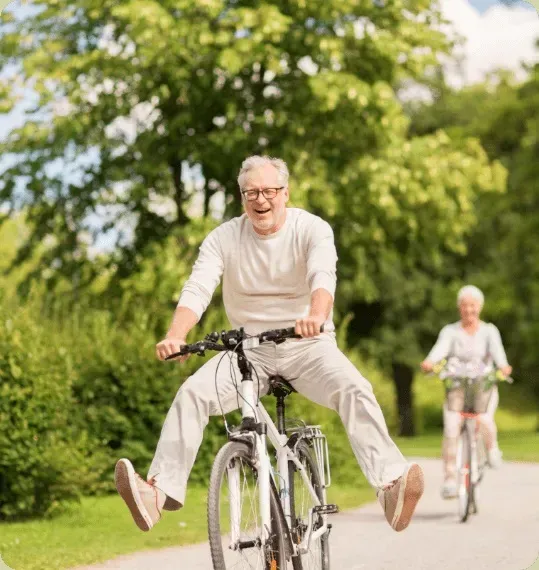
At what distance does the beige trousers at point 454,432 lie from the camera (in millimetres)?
11008

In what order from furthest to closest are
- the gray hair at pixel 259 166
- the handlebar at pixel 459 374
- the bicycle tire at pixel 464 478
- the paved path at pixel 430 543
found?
the handlebar at pixel 459 374 < the bicycle tire at pixel 464 478 < the paved path at pixel 430 543 < the gray hair at pixel 259 166

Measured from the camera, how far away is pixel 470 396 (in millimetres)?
11172

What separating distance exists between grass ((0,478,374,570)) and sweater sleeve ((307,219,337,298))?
2.96 metres

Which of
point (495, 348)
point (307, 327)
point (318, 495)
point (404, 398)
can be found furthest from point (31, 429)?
point (404, 398)

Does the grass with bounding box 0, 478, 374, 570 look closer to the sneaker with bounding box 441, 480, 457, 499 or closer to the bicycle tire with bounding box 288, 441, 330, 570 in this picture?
the sneaker with bounding box 441, 480, 457, 499

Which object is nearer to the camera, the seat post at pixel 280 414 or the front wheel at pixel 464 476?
the seat post at pixel 280 414

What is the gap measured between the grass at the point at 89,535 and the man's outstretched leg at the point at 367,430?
2.65 metres

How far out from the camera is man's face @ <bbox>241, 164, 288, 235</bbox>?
19.3 ft

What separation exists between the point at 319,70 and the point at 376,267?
6999mm

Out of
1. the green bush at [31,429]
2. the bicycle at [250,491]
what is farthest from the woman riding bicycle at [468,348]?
the bicycle at [250,491]

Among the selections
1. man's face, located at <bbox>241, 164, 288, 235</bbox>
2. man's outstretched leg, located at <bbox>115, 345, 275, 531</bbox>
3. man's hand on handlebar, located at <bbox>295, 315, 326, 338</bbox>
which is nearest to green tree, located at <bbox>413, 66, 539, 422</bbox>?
man's face, located at <bbox>241, 164, 288, 235</bbox>

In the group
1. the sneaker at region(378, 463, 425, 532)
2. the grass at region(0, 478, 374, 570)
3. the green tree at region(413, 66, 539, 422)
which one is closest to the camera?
the sneaker at region(378, 463, 425, 532)

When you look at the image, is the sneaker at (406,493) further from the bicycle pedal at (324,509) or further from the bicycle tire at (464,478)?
the bicycle tire at (464,478)

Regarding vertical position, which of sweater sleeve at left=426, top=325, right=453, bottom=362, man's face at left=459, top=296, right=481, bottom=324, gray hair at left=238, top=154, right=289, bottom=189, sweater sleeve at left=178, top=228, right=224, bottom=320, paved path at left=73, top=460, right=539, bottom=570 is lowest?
paved path at left=73, top=460, right=539, bottom=570
